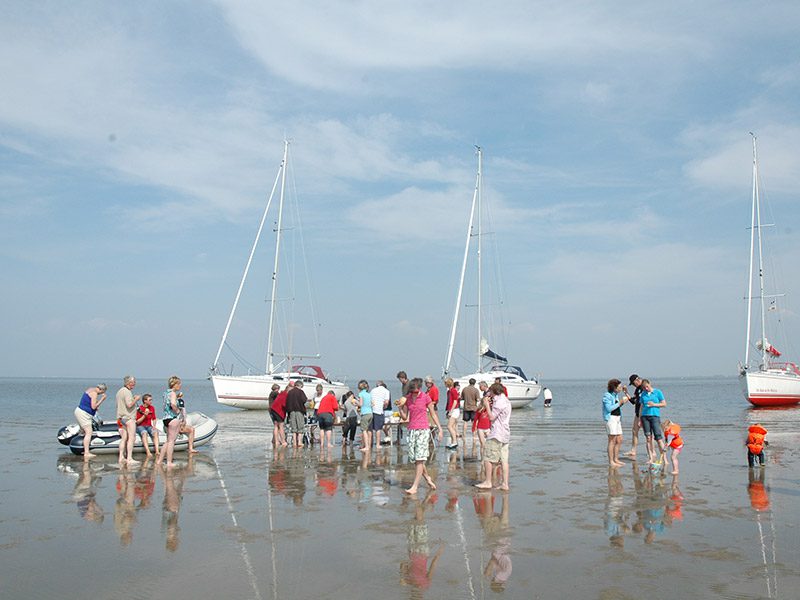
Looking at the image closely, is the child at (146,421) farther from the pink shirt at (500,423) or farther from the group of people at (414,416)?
the pink shirt at (500,423)

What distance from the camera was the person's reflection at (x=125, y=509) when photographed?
311 inches

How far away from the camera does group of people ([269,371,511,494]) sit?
35.2ft

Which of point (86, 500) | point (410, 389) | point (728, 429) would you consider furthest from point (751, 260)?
point (86, 500)

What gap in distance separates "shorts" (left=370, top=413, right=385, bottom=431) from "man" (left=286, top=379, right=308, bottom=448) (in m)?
2.16

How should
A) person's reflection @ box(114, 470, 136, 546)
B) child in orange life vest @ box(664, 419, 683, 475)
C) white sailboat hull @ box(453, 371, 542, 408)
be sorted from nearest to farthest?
1. person's reflection @ box(114, 470, 136, 546)
2. child in orange life vest @ box(664, 419, 683, 475)
3. white sailboat hull @ box(453, 371, 542, 408)

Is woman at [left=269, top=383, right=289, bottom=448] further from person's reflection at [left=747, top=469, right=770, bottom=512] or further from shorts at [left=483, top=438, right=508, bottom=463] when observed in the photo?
person's reflection at [left=747, top=469, right=770, bottom=512]

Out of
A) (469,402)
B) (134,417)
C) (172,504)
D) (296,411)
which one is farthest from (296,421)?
(172,504)

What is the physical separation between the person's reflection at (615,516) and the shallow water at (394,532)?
4 cm

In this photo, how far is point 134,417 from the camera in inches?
542

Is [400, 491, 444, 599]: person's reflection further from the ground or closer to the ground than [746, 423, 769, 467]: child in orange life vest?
closer to the ground

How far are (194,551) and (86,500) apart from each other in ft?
12.8

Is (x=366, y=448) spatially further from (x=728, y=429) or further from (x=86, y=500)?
(x=728, y=429)

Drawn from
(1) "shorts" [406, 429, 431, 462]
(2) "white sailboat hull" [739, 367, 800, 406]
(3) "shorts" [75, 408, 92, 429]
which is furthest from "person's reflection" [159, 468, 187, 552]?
(2) "white sailboat hull" [739, 367, 800, 406]

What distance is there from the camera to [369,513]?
29.6 ft
